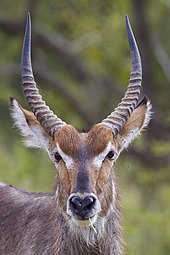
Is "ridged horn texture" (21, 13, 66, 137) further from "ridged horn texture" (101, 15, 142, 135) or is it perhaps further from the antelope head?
"ridged horn texture" (101, 15, 142, 135)

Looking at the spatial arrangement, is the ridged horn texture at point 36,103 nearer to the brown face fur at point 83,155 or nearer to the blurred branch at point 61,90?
the brown face fur at point 83,155

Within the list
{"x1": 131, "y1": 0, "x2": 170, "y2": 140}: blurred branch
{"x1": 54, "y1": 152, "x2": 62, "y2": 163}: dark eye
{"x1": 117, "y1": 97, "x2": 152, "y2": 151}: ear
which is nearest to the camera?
{"x1": 54, "y1": 152, "x2": 62, "y2": 163}: dark eye

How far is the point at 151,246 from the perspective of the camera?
18.9 metres

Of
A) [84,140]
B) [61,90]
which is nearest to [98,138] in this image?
[84,140]

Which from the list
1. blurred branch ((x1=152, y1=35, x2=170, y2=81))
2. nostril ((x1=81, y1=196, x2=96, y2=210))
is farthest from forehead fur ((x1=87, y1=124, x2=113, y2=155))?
blurred branch ((x1=152, y1=35, x2=170, y2=81))

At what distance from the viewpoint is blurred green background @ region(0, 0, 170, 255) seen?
2272 cm

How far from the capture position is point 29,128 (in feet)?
35.6

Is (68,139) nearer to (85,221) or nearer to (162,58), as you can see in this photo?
(85,221)

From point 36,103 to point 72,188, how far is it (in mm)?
1418

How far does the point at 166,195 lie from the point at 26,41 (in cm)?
1205

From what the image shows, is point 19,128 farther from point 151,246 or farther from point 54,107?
point 54,107

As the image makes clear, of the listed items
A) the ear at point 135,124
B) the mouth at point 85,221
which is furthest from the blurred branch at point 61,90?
the mouth at point 85,221

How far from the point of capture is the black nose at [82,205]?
943cm

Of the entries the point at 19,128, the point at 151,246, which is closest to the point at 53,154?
the point at 19,128
